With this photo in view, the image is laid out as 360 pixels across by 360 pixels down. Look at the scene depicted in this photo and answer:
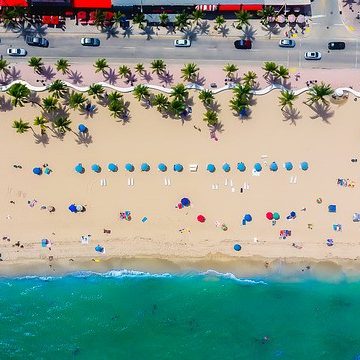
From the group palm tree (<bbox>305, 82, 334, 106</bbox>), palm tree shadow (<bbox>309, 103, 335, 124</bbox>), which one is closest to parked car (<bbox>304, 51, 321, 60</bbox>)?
palm tree (<bbox>305, 82, 334, 106</bbox>)

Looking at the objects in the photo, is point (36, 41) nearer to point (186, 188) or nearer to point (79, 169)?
point (79, 169)

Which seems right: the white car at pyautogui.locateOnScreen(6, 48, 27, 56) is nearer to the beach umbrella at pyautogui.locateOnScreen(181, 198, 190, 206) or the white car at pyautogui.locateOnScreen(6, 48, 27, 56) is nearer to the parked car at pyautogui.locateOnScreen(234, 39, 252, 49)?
the parked car at pyautogui.locateOnScreen(234, 39, 252, 49)

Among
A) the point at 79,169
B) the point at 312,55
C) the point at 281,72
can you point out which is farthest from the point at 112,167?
the point at 312,55

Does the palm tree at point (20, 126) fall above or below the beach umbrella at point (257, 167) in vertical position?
above

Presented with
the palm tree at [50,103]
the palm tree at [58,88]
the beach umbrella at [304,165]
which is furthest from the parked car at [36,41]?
the beach umbrella at [304,165]

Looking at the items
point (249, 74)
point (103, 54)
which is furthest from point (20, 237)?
point (249, 74)

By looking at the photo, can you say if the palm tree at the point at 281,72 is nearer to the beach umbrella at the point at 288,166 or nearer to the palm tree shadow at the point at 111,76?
the beach umbrella at the point at 288,166
